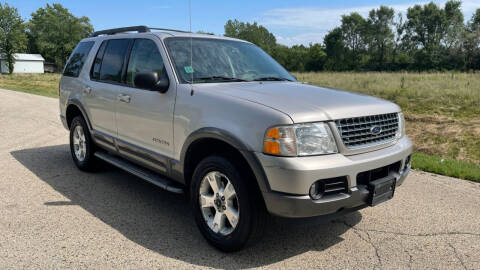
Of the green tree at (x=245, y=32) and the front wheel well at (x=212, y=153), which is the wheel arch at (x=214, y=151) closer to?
the front wheel well at (x=212, y=153)

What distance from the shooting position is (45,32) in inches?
3748

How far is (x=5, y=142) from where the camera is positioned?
8.07m

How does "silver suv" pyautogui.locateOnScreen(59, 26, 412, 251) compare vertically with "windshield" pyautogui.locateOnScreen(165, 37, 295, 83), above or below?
below

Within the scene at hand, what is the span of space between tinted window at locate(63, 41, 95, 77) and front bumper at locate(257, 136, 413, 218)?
397 centimetres

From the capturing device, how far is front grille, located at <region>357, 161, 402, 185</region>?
3.30 metres

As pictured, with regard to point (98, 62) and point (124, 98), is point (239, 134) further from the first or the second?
point (98, 62)

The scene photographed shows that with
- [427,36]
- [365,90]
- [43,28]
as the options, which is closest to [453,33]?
[427,36]

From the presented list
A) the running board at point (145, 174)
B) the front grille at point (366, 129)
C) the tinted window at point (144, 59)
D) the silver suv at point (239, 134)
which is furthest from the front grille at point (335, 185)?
the tinted window at point (144, 59)

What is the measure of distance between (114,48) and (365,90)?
16097mm

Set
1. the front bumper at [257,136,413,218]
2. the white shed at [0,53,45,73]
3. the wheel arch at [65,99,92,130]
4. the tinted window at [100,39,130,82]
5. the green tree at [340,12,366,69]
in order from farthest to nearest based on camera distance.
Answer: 1. the green tree at [340,12,366,69]
2. the white shed at [0,53,45,73]
3. the wheel arch at [65,99,92,130]
4. the tinted window at [100,39,130,82]
5. the front bumper at [257,136,413,218]

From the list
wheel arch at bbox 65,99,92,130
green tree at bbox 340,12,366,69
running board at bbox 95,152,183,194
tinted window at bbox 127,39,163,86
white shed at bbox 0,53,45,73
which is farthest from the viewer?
green tree at bbox 340,12,366,69

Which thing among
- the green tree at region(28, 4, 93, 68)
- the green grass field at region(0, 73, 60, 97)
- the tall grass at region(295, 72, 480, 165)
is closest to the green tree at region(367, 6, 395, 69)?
the green tree at region(28, 4, 93, 68)

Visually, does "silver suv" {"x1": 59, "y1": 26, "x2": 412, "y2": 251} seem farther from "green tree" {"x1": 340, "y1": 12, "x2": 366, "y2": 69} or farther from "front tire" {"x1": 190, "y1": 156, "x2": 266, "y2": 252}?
"green tree" {"x1": 340, "y1": 12, "x2": 366, "y2": 69}

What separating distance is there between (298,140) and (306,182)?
324mm
